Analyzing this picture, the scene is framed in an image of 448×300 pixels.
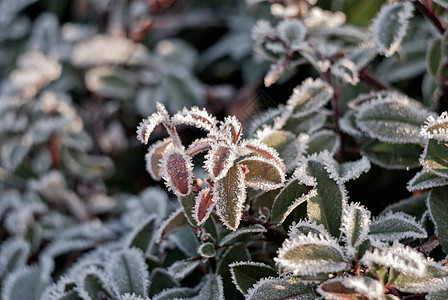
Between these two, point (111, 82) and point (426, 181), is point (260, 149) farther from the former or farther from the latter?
point (111, 82)

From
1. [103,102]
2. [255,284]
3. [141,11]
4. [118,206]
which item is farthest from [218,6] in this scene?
[255,284]

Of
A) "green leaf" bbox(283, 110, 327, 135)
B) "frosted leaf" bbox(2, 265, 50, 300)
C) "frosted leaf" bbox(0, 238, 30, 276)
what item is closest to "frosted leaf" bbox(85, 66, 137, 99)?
"frosted leaf" bbox(0, 238, 30, 276)

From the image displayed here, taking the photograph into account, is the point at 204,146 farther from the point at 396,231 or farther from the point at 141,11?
the point at 141,11

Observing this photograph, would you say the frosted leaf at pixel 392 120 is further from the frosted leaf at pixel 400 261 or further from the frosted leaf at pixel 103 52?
the frosted leaf at pixel 103 52

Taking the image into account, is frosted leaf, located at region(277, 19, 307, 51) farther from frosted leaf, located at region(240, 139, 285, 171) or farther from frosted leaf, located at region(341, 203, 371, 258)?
frosted leaf, located at region(341, 203, 371, 258)

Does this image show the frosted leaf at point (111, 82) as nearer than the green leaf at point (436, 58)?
No

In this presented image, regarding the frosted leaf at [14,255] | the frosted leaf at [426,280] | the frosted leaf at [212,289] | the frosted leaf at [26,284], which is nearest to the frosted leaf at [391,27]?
the frosted leaf at [426,280]
